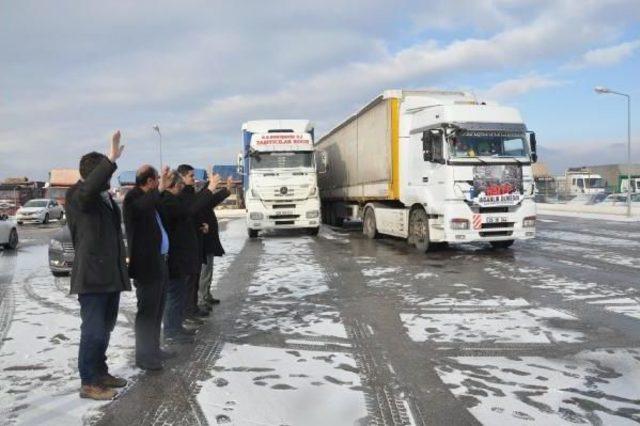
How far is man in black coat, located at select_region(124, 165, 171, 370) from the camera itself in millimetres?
4898

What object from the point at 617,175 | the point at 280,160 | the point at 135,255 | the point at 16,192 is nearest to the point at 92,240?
the point at 135,255

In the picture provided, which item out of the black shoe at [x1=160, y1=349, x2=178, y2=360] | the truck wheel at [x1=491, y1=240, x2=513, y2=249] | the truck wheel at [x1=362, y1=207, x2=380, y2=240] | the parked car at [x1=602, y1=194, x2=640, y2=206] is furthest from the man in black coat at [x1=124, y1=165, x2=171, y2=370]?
the parked car at [x1=602, y1=194, x2=640, y2=206]

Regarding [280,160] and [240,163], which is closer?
[280,160]

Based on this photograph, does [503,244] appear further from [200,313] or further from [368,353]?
[368,353]

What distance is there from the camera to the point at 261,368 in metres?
5.06

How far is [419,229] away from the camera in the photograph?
45.6 ft

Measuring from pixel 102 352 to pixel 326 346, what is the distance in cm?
214

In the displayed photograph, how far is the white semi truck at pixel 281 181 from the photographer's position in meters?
17.6

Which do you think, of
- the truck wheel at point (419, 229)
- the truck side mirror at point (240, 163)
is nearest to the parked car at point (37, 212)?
the truck side mirror at point (240, 163)

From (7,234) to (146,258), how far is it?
14.1 meters

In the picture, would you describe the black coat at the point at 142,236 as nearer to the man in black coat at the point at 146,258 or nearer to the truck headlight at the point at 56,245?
the man in black coat at the point at 146,258

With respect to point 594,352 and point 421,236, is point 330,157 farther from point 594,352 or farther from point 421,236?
point 594,352

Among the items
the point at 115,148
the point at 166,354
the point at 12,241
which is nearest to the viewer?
the point at 115,148

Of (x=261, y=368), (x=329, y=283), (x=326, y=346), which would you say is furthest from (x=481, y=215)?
(x=261, y=368)
